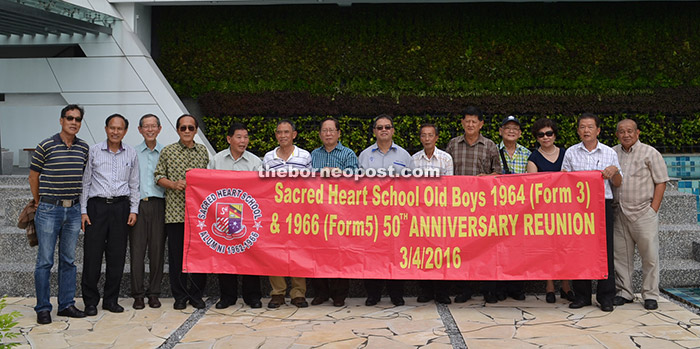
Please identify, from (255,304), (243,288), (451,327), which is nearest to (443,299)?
(451,327)

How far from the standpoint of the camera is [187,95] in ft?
33.7

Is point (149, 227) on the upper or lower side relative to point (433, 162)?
lower

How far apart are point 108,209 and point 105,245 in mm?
364

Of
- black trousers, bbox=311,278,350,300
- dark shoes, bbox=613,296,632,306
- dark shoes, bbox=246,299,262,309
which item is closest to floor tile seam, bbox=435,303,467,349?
black trousers, bbox=311,278,350,300

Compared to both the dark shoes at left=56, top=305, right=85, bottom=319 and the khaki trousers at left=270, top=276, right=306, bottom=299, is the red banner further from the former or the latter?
the dark shoes at left=56, top=305, right=85, bottom=319

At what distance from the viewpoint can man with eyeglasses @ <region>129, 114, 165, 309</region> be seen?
575 cm

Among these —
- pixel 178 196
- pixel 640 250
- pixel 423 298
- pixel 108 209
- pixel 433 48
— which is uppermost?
pixel 433 48

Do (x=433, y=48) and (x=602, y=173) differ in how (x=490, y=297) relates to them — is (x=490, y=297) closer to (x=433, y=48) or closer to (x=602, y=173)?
(x=602, y=173)

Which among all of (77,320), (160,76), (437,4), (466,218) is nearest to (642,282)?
(466,218)

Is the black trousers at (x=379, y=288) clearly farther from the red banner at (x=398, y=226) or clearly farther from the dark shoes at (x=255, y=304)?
the dark shoes at (x=255, y=304)

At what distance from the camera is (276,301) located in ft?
19.1

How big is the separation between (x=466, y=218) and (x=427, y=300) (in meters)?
0.92

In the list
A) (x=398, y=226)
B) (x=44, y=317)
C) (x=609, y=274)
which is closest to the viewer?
(x=44, y=317)

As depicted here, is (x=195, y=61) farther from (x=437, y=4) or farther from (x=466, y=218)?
(x=466, y=218)
